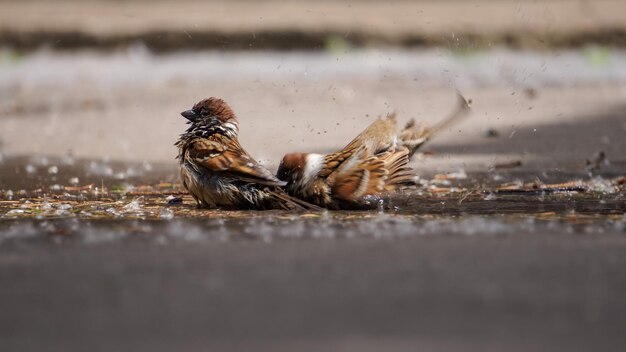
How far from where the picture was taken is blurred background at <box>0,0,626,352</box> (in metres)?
4.25

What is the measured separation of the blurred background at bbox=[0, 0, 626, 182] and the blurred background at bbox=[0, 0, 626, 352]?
0.05m

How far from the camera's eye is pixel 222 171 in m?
6.80

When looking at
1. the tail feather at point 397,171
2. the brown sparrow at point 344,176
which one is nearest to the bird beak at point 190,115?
the brown sparrow at point 344,176

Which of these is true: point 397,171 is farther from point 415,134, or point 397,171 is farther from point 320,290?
point 320,290

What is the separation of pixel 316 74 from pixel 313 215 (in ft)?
32.7

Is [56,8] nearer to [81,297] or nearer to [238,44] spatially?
[238,44]

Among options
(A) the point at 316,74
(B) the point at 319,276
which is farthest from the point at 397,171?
(A) the point at 316,74

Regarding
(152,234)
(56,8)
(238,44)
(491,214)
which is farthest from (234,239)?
(56,8)

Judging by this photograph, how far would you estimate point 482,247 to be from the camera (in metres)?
5.42

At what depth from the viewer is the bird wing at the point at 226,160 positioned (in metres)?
6.72

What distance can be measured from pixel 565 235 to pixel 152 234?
1988mm

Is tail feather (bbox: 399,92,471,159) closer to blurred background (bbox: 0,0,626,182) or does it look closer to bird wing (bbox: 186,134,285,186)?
bird wing (bbox: 186,134,285,186)

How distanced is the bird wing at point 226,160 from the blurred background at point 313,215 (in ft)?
0.94

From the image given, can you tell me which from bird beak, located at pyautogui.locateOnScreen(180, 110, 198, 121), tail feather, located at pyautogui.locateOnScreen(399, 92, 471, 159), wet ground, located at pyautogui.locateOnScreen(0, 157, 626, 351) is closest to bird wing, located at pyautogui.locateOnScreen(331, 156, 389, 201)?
wet ground, located at pyautogui.locateOnScreen(0, 157, 626, 351)
